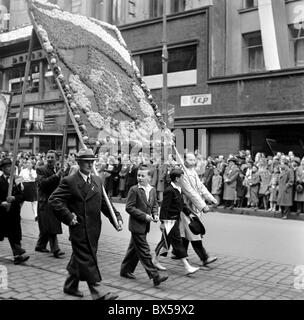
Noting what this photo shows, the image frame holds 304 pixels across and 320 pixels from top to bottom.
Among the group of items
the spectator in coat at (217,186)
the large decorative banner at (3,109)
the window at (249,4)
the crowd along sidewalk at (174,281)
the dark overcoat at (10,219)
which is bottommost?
the crowd along sidewalk at (174,281)

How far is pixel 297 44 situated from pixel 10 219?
15.8 metres

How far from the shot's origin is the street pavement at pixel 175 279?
5.40 m

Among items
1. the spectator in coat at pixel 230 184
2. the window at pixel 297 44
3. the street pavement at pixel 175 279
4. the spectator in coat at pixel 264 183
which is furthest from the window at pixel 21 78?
the street pavement at pixel 175 279

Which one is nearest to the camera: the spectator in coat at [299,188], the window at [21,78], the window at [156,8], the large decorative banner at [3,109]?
the large decorative banner at [3,109]

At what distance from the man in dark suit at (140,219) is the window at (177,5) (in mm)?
17687

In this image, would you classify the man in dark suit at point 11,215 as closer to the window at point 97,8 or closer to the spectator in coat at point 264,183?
the spectator in coat at point 264,183

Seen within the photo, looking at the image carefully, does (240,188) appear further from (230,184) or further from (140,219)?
(140,219)

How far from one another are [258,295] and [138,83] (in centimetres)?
465

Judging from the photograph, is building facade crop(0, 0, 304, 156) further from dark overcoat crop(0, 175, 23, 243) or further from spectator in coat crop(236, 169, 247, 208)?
dark overcoat crop(0, 175, 23, 243)

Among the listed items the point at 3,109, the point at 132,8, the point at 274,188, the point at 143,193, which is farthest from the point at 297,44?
the point at 143,193

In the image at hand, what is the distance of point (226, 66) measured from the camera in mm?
20859

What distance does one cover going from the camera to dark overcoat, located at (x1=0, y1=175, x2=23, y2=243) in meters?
6.97

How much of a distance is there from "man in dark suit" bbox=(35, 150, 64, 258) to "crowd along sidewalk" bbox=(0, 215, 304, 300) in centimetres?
20
